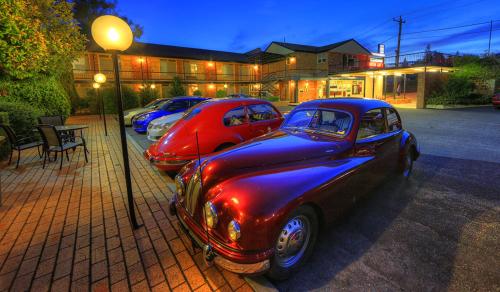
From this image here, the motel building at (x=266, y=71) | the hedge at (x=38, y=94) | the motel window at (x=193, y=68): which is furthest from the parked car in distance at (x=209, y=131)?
the motel window at (x=193, y=68)

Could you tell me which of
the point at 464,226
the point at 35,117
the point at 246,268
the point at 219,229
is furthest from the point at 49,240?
the point at 35,117

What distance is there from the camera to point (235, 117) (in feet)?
Result: 17.4

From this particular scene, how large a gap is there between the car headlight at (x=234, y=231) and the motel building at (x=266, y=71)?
951 inches

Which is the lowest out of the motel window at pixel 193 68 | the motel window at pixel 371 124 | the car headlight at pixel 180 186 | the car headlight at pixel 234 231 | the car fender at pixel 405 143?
the car headlight at pixel 234 231

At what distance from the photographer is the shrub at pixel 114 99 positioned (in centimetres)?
1964

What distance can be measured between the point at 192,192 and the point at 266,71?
33.9 meters

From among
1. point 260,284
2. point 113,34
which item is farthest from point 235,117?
point 260,284

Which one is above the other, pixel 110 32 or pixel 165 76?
pixel 165 76

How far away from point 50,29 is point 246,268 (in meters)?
12.7

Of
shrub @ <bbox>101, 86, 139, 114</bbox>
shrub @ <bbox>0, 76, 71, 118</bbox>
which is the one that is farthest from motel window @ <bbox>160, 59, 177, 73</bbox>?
shrub @ <bbox>0, 76, 71, 118</bbox>

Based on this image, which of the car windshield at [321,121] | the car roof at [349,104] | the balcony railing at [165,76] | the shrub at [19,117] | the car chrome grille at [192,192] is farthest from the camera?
the balcony railing at [165,76]

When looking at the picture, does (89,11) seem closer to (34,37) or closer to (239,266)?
(34,37)

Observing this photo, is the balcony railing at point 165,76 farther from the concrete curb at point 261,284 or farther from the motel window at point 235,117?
the concrete curb at point 261,284

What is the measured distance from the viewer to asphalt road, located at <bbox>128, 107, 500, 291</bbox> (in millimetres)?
2207
